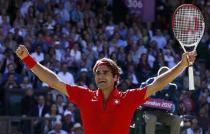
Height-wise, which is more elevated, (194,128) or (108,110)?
(108,110)

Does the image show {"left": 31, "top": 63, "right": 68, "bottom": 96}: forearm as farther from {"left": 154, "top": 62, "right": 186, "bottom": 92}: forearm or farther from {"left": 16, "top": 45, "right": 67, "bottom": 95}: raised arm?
{"left": 154, "top": 62, "right": 186, "bottom": 92}: forearm

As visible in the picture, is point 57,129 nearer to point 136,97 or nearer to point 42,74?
point 42,74

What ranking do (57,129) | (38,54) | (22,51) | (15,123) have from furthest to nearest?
1. (38,54)
2. (57,129)
3. (15,123)
4. (22,51)

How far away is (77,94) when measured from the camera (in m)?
6.02

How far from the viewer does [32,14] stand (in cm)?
1803

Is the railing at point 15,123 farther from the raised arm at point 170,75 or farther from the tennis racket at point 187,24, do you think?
the raised arm at point 170,75

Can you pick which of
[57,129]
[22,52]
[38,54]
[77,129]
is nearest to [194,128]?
[77,129]

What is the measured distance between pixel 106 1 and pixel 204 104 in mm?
5838

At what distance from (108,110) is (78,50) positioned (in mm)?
11441

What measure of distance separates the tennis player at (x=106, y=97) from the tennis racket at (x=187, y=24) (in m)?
2.30

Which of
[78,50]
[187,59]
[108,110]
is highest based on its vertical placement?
[78,50]

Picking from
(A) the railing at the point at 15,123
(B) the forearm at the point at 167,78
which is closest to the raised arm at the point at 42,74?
(B) the forearm at the point at 167,78

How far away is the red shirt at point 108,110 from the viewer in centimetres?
583

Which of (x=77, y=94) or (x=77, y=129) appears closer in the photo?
(x=77, y=94)
